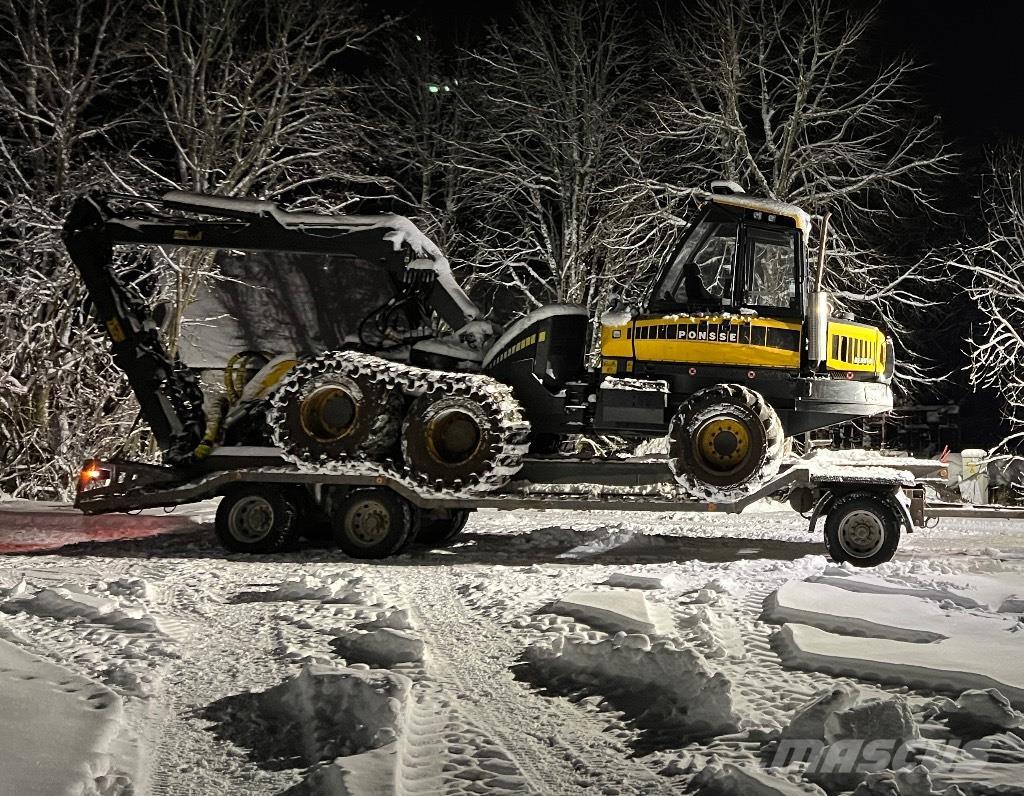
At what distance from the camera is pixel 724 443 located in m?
9.50

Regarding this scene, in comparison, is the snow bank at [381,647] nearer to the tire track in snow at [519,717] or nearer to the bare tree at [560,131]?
the tire track in snow at [519,717]

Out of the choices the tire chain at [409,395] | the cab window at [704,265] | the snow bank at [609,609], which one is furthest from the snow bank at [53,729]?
the cab window at [704,265]

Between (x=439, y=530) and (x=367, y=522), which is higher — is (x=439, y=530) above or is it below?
below

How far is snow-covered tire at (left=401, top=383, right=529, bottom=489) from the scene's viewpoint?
9836 millimetres

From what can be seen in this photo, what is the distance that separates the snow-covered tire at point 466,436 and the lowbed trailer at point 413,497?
7.3 inches

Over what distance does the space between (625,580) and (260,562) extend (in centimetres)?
388

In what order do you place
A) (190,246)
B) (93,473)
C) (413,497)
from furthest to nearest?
(190,246), (93,473), (413,497)

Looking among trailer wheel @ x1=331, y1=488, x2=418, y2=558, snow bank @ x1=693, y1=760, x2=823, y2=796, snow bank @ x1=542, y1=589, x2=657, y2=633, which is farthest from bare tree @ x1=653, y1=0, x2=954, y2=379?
snow bank @ x1=693, y1=760, x2=823, y2=796

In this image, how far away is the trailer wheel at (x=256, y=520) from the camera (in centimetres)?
1047

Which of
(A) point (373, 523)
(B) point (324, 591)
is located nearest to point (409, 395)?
(A) point (373, 523)

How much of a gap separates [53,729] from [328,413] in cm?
574

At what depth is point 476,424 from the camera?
9.88 meters

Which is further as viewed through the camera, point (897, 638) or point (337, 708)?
point (897, 638)

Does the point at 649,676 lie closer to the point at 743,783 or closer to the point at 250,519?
the point at 743,783
